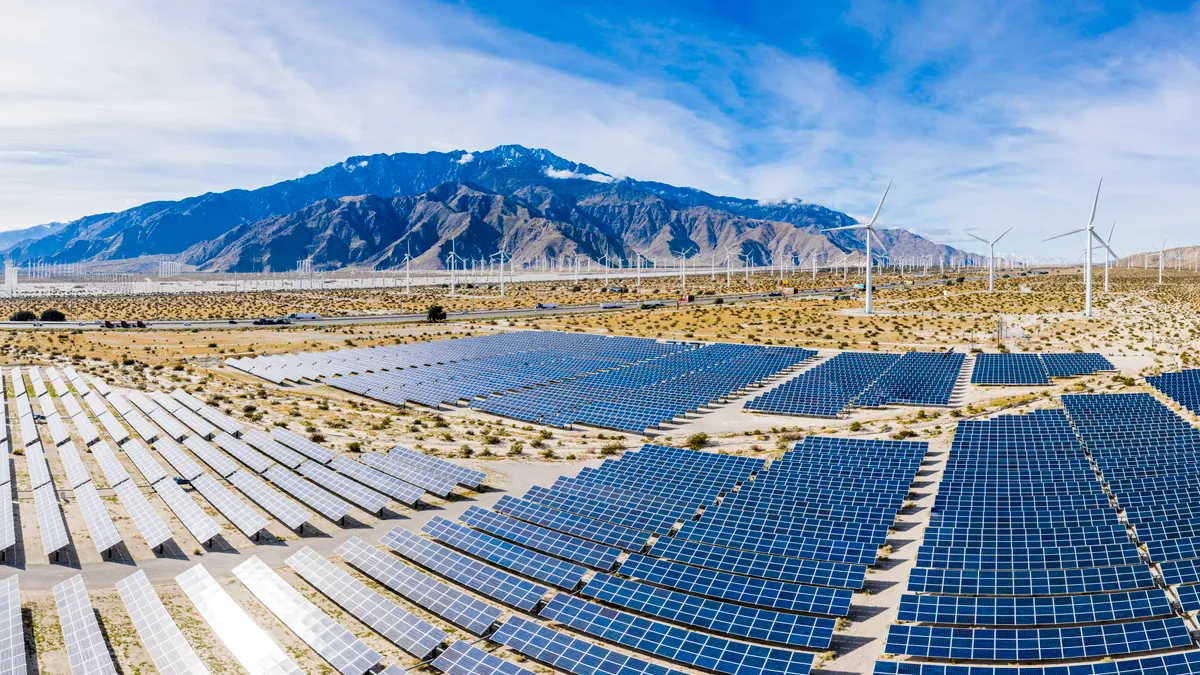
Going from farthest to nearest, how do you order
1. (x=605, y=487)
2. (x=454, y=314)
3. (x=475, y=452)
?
(x=454, y=314) → (x=475, y=452) → (x=605, y=487)

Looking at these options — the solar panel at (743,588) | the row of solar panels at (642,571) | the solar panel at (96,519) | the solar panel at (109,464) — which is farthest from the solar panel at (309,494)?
the solar panel at (743,588)

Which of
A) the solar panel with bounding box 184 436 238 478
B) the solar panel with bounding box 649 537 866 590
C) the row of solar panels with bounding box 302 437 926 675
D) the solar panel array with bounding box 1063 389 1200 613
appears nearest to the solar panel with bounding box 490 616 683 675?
the row of solar panels with bounding box 302 437 926 675

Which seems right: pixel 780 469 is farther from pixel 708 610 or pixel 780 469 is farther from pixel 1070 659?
pixel 1070 659

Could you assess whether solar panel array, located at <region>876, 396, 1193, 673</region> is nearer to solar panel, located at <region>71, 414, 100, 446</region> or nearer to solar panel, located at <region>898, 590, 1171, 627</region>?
solar panel, located at <region>898, 590, 1171, 627</region>

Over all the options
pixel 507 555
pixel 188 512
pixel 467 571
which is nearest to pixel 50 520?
pixel 188 512

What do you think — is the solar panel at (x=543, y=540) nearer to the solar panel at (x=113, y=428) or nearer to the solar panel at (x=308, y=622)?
the solar panel at (x=308, y=622)

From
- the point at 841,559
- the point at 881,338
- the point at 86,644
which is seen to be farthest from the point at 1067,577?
the point at 881,338
